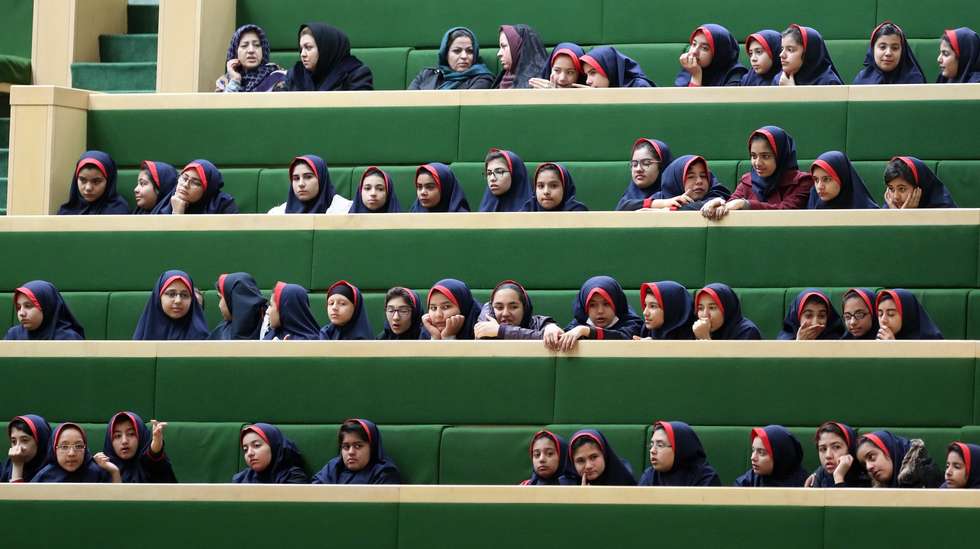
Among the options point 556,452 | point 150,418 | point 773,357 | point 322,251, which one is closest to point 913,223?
point 773,357

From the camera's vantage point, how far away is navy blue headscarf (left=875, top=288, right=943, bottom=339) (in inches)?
293

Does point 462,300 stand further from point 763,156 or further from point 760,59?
point 760,59

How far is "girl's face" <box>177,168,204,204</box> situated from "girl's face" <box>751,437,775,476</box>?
3130 mm

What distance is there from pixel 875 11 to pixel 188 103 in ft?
11.5

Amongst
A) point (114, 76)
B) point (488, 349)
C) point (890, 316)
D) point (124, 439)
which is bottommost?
point (124, 439)

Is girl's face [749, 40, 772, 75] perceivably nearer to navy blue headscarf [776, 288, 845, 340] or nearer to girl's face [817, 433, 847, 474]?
navy blue headscarf [776, 288, 845, 340]

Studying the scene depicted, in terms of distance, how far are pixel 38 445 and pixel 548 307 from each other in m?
2.24

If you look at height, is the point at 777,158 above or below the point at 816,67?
below

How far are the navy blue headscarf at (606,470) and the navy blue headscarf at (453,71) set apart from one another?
114 inches

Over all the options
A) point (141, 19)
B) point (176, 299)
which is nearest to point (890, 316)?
point (176, 299)

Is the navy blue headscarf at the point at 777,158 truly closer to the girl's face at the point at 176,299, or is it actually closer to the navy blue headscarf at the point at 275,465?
the navy blue headscarf at the point at 275,465

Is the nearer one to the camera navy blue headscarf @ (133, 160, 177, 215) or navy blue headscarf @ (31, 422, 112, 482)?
navy blue headscarf @ (31, 422, 112, 482)

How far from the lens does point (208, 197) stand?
898 cm

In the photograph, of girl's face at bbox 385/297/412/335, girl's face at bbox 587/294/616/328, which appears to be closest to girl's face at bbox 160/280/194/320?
girl's face at bbox 385/297/412/335
